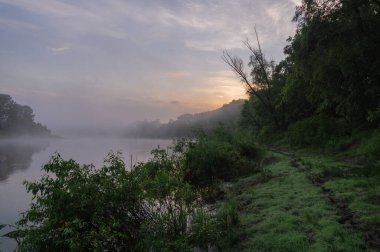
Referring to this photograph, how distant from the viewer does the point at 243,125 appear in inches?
2325

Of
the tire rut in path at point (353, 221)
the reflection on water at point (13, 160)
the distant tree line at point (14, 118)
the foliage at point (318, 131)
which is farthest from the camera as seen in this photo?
the distant tree line at point (14, 118)

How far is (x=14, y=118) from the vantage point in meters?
157

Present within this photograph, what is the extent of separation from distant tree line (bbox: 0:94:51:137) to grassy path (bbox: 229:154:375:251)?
153675 millimetres

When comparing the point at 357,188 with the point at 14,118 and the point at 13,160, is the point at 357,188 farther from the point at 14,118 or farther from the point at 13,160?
the point at 14,118

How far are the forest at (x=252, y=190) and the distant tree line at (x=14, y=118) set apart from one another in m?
143

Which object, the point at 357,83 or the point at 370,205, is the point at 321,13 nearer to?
the point at 357,83

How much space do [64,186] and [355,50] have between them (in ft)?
66.0

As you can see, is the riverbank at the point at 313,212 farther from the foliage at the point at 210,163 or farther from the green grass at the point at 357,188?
the foliage at the point at 210,163

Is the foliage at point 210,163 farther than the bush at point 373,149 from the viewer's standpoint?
Yes

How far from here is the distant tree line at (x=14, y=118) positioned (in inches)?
5714

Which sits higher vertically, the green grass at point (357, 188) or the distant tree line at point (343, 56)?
the distant tree line at point (343, 56)

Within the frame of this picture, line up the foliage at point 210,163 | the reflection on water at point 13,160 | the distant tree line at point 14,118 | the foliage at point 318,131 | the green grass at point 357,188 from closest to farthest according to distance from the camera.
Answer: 1. the green grass at point 357,188
2. the foliage at point 210,163
3. the foliage at point 318,131
4. the reflection on water at point 13,160
5. the distant tree line at point 14,118

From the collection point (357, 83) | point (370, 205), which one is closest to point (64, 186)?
point (370, 205)

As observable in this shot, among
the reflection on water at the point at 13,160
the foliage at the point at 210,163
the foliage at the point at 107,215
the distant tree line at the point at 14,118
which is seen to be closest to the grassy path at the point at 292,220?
the foliage at the point at 107,215
